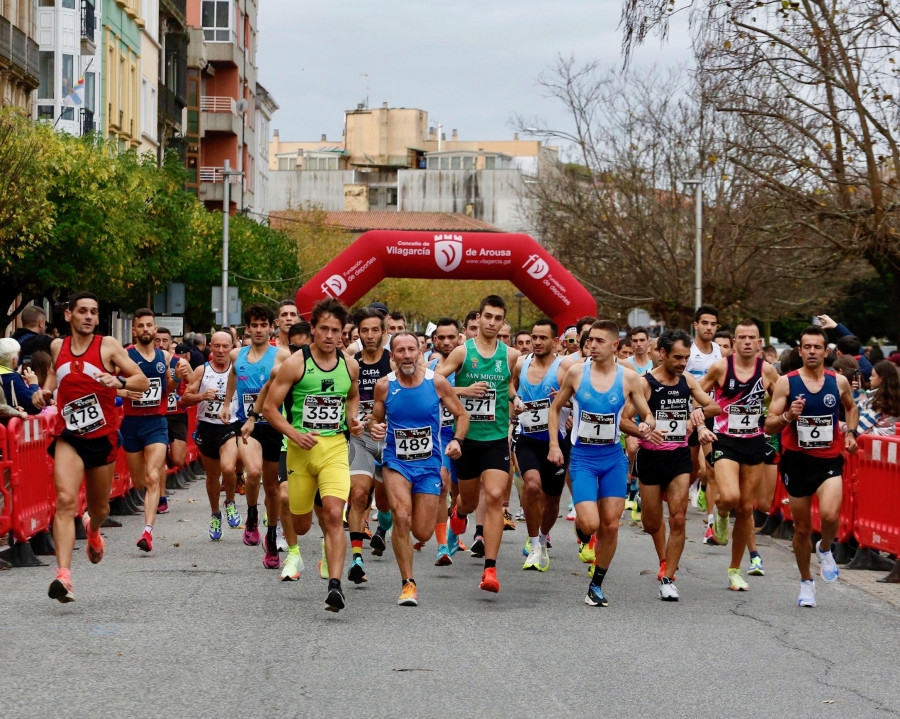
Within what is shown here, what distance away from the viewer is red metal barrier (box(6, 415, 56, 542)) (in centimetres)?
1199

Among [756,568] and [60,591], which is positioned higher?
[60,591]

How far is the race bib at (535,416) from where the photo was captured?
39.0 ft

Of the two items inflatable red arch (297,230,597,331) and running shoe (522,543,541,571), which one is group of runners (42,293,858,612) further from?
inflatable red arch (297,230,597,331)

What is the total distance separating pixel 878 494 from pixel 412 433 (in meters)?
4.49

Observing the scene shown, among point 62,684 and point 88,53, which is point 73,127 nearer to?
point 88,53

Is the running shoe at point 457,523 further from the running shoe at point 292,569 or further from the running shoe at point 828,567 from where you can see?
the running shoe at point 828,567

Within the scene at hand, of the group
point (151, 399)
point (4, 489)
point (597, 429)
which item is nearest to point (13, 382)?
point (151, 399)

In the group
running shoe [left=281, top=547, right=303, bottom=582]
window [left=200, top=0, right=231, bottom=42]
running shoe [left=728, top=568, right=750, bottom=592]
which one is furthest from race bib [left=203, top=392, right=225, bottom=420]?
window [left=200, top=0, right=231, bottom=42]

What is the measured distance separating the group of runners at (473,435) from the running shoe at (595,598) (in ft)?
0.05

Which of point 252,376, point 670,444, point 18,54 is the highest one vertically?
point 18,54

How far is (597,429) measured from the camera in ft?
34.3

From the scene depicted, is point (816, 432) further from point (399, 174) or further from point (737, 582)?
point (399, 174)

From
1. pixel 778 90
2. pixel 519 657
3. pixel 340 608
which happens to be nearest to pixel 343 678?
pixel 519 657

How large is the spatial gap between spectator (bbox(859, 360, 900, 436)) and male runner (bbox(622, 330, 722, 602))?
321cm
